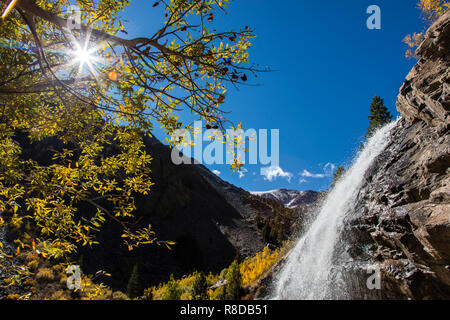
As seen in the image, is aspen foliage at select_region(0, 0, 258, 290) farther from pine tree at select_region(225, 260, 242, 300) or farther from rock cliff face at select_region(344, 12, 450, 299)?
pine tree at select_region(225, 260, 242, 300)

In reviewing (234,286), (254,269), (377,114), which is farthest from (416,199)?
(377,114)

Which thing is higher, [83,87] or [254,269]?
[83,87]

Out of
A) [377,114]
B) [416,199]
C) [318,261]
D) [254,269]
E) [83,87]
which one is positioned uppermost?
[377,114]

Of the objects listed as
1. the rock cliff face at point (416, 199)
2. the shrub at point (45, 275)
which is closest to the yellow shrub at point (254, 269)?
the rock cliff face at point (416, 199)

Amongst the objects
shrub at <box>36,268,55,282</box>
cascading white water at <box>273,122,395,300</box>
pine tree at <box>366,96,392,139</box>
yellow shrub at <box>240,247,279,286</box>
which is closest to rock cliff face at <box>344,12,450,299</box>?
cascading white water at <box>273,122,395,300</box>

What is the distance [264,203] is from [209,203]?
23823 millimetres

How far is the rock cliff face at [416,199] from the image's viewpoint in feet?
18.3

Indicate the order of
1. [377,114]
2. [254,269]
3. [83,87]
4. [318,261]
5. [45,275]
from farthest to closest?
[377,114]
[254,269]
[45,275]
[318,261]
[83,87]

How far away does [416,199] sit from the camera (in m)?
6.42

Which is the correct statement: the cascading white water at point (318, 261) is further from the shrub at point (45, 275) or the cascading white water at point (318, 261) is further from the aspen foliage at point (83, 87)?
the shrub at point (45, 275)

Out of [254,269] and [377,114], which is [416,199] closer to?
[254,269]

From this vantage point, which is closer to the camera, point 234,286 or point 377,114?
point 234,286

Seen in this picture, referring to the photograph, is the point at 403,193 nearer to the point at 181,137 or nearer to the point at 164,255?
the point at 181,137

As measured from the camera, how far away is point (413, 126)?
28.8 ft
